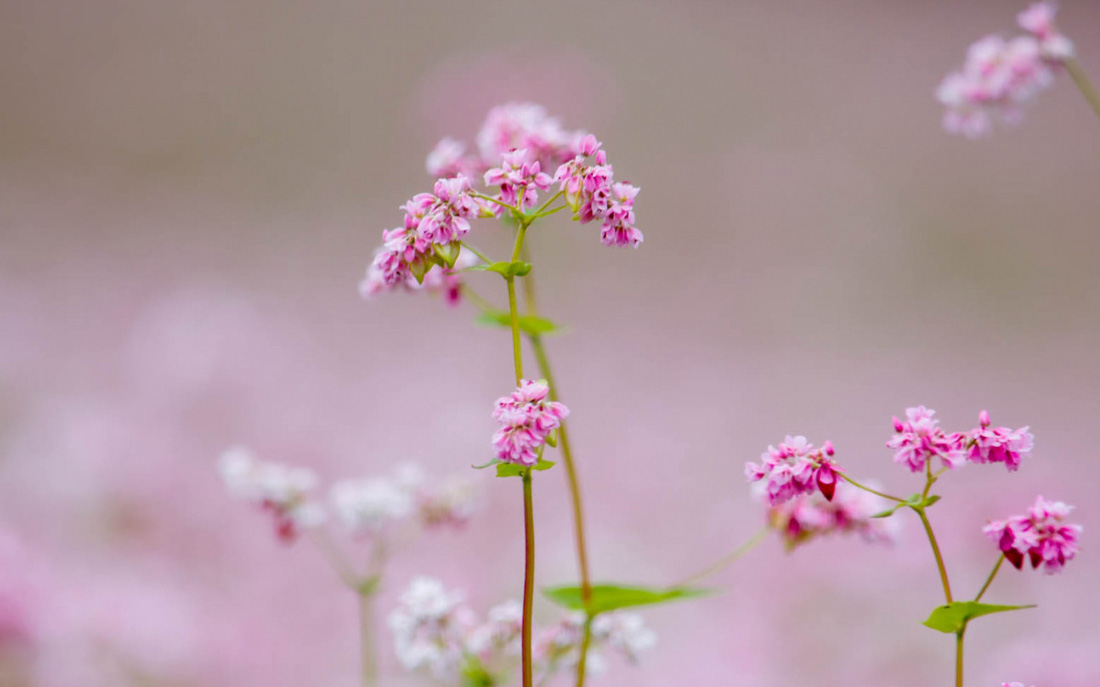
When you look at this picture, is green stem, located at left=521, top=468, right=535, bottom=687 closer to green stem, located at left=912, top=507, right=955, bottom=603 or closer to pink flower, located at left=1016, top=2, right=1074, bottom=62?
green stem, located at left=912, top=507, right=955, bottom=603

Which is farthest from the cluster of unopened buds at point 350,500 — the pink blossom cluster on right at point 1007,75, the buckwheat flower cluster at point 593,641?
the pink blossom cluster on right at point 1007,75

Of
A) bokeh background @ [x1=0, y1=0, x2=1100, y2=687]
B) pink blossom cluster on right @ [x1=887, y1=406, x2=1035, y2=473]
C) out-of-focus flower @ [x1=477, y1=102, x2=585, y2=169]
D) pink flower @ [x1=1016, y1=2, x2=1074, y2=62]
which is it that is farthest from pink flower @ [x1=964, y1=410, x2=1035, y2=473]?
bokeh background @ [x1=0, y1=0, x2=1100, y2=687]

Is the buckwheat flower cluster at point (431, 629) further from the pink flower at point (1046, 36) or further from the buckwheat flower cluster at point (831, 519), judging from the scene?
the pink flower at point (1046, 36)

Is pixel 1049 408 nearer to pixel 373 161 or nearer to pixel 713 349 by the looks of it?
pixel 713 349

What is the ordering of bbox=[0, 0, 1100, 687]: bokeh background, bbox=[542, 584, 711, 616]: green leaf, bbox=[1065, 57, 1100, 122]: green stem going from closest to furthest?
bbox=[542, 584, 711, 616]: green leaf → bbox=[1065, 57, 1100, 122]: green stem → bbox=[0, 0, 1100, 687]: bokeh background

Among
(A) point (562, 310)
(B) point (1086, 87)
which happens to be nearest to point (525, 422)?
(B) point (1086, 87)

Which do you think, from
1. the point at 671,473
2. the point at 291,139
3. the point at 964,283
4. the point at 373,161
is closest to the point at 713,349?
the point at 671,473
